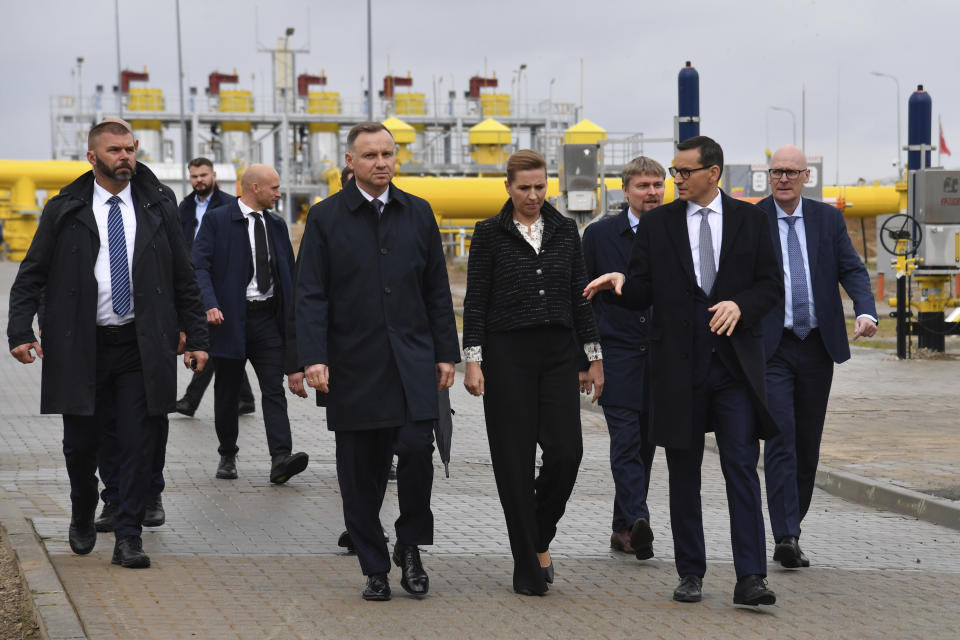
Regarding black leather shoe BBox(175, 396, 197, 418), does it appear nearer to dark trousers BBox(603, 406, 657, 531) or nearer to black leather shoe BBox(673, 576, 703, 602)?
dark trousers BBox(603, 406, 657, 531)

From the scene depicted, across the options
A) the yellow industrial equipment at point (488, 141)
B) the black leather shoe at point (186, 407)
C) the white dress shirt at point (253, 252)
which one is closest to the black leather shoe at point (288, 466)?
the white dress shirt at point (253, 252)

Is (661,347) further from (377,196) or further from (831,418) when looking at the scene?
(831,418)

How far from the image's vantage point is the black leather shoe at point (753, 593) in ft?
19.2

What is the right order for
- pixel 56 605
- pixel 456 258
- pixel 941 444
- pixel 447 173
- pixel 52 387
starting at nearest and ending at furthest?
pixel 56 605
pixel 52 387
pixel 941 444
pixel 456 258
pixel 447 173

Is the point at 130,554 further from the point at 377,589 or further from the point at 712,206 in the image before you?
the point at 712,206

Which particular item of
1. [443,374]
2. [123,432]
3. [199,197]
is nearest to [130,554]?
[123,432]

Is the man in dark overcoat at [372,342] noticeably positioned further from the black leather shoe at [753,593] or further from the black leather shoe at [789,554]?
the black leather shoe at [789,554]

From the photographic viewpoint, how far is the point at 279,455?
9.28m

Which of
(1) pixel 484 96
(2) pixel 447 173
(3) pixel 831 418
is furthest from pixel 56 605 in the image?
(1) pixel 484 96

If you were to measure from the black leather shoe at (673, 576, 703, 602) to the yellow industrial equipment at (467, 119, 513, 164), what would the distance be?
61221 millimetres

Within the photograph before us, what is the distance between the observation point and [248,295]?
31.1ft

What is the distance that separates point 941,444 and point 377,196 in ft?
22.4

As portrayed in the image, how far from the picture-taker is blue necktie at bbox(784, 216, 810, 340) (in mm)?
7094

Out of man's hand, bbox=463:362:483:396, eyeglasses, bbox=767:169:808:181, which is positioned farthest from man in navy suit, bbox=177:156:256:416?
man's hand, bbox=463:362:483:396
